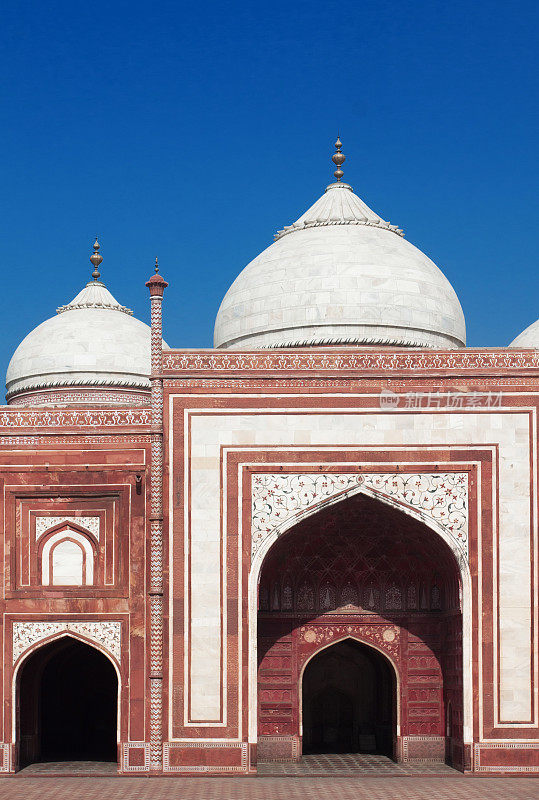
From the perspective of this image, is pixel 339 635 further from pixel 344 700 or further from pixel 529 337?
pixel 529 337

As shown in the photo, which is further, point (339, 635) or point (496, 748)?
point (339, 635)

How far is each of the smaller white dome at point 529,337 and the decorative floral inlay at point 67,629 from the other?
7.99 meters

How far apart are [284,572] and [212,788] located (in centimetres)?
297

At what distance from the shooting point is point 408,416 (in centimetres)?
1207

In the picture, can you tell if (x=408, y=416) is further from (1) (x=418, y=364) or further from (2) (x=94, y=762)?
(2) (x=94, y=762)

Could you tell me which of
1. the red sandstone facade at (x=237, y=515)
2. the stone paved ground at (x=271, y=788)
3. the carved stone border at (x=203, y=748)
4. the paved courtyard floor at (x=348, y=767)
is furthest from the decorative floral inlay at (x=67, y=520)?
the paved courtyard floor at (x=348, y=767)

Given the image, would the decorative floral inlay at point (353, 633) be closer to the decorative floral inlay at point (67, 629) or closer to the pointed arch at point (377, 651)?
the pointed arch at point (377, 651)

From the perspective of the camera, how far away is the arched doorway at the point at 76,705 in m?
13.2

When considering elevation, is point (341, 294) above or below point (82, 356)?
above

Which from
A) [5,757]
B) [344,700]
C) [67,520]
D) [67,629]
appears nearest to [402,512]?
[344,700]

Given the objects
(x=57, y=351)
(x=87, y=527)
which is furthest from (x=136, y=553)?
(x=57, y=351)

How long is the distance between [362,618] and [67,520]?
3.61 m

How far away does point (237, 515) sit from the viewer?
1192cm
